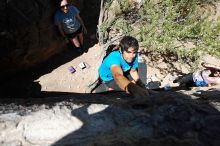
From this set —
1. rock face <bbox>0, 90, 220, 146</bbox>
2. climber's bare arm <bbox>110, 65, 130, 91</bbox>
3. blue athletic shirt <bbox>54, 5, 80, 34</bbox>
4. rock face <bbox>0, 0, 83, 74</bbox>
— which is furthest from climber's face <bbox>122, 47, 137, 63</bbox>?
blue athletic shirt <bbox>54, 5, 80, 34</bbox>

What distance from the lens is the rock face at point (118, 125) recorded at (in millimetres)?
2738

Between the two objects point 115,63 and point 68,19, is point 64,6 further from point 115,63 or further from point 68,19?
point 115,63

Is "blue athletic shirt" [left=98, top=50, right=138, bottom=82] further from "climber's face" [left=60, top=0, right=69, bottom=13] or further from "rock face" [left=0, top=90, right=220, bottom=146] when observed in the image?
"climber's face" [left=60, top=0, right=69, bottom=13]

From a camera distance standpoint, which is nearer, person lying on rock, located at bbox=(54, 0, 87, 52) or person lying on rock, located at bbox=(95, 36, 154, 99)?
person lying on rock, located at bbox=(95, 36, 154, 99)

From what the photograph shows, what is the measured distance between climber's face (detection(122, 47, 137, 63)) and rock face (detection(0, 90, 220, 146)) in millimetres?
1408

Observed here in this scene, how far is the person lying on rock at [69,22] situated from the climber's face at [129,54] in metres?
2.51

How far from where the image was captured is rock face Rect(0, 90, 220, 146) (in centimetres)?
274

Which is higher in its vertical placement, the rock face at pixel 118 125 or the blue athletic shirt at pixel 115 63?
the blue athletic shirt at pixel 115 63

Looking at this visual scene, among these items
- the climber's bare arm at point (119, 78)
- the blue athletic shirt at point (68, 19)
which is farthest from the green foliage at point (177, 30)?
the climber's bare arm at point (119, 78)

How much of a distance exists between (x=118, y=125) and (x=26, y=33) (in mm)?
4071

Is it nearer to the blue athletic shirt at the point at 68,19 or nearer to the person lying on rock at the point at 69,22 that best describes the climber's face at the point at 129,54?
the person lying on rock at the point at 69,22

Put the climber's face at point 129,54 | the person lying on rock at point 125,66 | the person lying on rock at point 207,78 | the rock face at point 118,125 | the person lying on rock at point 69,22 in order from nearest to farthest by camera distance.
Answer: the rock face at point 118,125, the person lying on rock at point 125,66, the climber's face at point 129,54, the person lying on rock at point 207,78, the person lying on rock at point 69,22

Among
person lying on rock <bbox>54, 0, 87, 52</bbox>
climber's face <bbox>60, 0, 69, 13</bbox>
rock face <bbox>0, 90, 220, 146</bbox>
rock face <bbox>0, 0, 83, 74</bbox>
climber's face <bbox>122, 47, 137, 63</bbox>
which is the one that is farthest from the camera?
person lying on rock <bbox>54, 0, 87, 52</bbox>

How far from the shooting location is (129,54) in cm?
446
